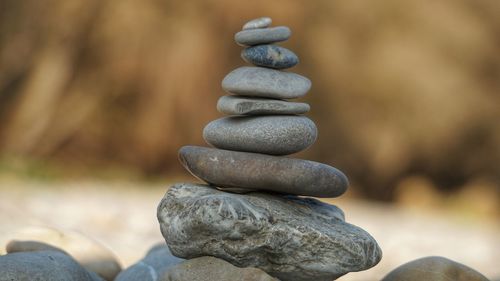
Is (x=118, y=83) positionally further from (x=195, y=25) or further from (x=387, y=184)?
(x=387, y=184)

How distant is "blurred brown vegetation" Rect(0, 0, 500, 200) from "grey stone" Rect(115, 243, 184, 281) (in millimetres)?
8914

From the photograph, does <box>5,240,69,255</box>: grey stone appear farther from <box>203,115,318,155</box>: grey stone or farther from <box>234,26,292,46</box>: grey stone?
<box>234,26,292,46</box>: grey stone

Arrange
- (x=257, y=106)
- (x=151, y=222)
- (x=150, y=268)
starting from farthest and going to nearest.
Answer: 1. (x=151, y=222)
2. (x=150, y=268)
3. (x=257, y=106)

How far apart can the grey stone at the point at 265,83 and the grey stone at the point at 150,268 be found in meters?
1.44

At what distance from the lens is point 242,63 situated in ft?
49.0

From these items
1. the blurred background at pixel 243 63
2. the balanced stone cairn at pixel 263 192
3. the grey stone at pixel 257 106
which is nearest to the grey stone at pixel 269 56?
the balanced stone cairn at pixel 263 192

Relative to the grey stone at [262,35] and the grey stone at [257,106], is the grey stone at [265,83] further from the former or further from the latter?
the grey stone at [262,35]

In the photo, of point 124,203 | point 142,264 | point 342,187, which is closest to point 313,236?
point 342,187

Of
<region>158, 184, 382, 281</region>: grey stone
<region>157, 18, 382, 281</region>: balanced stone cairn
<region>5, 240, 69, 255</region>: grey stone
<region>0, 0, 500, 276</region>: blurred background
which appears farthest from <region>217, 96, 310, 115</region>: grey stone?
<region>0, 0, 500, 276</region>: blurred background

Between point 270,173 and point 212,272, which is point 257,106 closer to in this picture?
point 270,173

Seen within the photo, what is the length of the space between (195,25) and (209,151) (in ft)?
35.3

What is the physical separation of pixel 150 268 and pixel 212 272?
139cm

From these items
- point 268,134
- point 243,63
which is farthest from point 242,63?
point 268,134

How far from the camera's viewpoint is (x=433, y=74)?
48.0 feet
